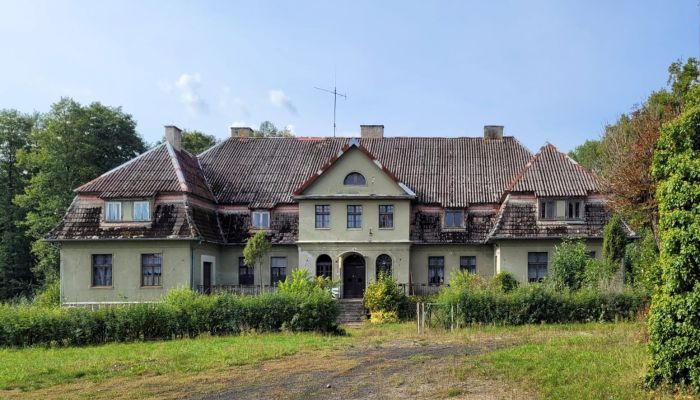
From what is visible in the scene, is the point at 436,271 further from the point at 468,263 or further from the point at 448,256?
the point at 468,263

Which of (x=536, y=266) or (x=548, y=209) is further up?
(x=548, y=209)

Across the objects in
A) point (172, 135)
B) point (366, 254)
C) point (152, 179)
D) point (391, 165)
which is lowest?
point (366, 254)

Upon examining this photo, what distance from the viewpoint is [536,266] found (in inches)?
1299

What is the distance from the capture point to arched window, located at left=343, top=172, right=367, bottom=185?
3441 cm

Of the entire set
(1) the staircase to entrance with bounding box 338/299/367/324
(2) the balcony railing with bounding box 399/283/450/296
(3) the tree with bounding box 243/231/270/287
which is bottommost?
(1) the staircase to entrance with bounding box 338/299/367/324

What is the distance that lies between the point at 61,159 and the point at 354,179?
25956 mm

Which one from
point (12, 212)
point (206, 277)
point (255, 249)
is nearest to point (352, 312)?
point (255, 249)

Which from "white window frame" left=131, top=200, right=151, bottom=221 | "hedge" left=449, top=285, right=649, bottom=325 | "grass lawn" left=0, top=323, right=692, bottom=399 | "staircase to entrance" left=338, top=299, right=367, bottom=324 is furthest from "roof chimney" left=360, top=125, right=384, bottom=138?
"grass lawn" left=0, top=323, right=692, bottom=399

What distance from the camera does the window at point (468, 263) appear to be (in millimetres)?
34875

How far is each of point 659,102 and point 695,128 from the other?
2391cm

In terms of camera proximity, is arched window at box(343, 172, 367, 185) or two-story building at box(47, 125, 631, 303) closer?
two-story building at box(47, 125, 631, 303)

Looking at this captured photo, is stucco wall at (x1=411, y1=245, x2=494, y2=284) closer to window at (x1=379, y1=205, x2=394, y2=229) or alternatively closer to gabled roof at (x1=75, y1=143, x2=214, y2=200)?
window at (x1=379, y1=205, x2=394, y2=229)

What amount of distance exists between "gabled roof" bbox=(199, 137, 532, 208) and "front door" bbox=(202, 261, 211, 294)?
12.4 feet

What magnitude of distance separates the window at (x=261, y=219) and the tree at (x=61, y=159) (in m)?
20.2
